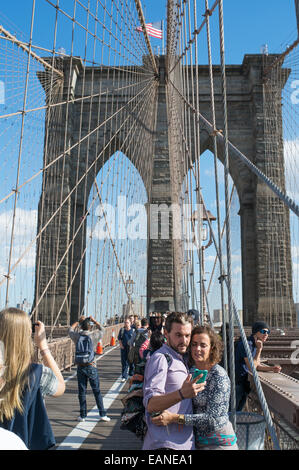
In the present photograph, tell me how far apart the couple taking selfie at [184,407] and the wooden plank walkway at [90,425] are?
1721 millimetres

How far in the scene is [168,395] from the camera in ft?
4.75

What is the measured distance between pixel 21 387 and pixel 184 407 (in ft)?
1.81

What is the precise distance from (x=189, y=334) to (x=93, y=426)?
104 inches

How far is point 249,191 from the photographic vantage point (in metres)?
18.5

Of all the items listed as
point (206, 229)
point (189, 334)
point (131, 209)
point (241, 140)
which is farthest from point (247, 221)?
point (189, 334)

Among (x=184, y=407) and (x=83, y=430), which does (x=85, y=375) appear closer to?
(x=83, y=430)

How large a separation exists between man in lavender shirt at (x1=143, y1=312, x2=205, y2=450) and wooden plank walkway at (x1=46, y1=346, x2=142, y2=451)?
1725 mm

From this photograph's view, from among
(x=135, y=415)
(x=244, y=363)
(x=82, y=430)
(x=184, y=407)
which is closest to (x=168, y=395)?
(x=184, y=407)

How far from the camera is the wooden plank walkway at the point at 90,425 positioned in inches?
134

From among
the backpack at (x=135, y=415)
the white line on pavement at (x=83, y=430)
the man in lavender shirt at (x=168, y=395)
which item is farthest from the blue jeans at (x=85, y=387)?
the man in lavender shirt at (x=168, y=395)

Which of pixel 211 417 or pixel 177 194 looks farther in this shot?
pixel 177 194

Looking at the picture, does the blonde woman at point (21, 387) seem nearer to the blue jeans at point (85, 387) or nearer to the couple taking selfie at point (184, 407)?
the couple taking selfie at point (184, 407)

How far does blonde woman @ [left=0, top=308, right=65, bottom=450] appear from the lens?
1.32 meters

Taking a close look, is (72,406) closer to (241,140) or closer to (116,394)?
(116,394)
